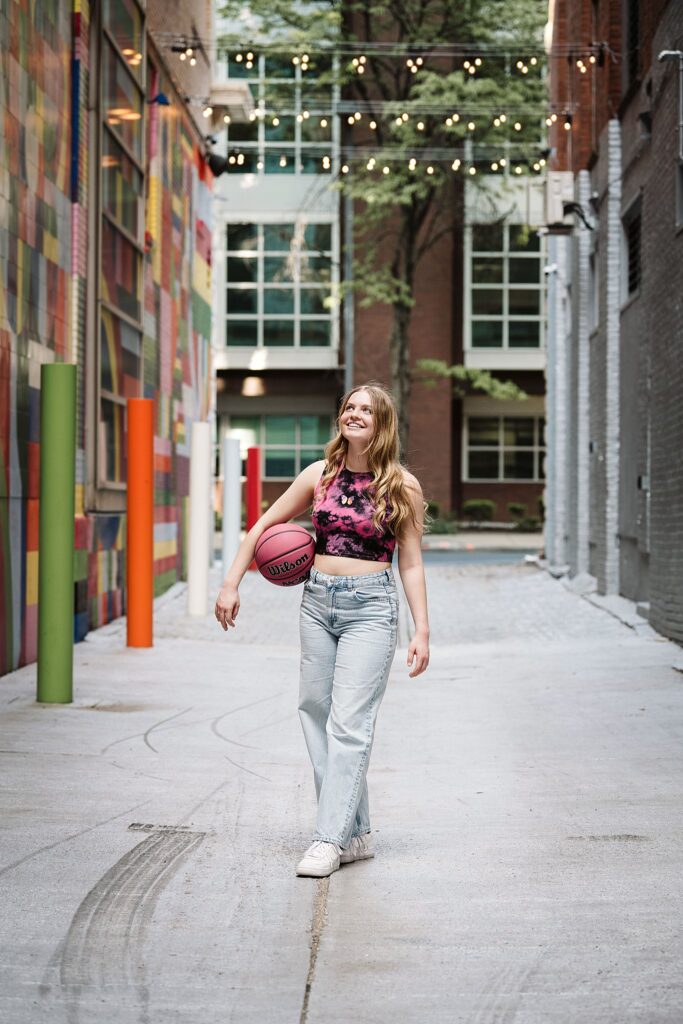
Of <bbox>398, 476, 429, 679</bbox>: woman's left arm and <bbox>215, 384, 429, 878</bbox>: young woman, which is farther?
<bbox>398, 476, 429, 679</bbox>: woman's left arm

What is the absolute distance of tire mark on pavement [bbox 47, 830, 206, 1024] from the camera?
167 inches

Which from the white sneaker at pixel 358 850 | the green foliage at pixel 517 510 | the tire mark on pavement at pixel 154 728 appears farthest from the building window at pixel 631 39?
the green foliage at pixel 517 510

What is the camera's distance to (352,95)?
38.8 m

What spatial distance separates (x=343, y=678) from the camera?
5.70m

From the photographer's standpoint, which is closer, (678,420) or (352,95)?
(678,420)

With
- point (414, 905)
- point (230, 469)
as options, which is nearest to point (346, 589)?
point (414, 905)

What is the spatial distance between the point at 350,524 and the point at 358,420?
392 mm

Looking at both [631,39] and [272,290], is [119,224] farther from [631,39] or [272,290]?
[272,290]

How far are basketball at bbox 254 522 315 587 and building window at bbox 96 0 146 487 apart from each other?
29.3 feet

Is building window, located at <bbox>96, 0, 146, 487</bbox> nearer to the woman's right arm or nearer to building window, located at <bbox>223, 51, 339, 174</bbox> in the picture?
the woman's right arm

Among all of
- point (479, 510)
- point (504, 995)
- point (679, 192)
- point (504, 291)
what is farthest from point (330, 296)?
point (504, 995)

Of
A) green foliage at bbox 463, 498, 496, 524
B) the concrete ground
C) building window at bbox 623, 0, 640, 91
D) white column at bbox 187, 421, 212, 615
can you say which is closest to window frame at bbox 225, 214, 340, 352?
green foliage at bbox 463, 498, 496, 524

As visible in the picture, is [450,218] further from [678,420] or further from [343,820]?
[343,820]

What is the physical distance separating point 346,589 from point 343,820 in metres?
0.85
